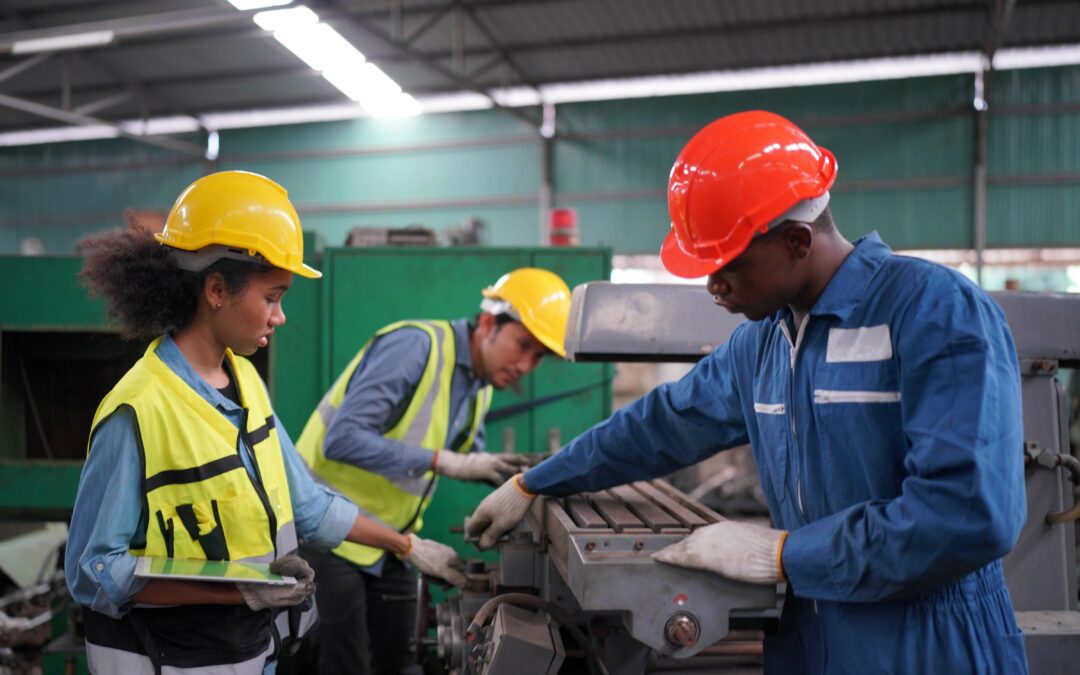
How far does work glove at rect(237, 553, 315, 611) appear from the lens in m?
1.21

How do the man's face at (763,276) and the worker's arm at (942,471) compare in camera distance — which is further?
the man's face at (763,276)

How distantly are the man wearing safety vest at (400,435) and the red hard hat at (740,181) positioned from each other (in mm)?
1150

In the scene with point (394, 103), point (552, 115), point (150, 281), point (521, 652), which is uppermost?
point (552, 115)

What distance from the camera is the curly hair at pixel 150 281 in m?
1.32

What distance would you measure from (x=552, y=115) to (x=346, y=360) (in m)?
5.36

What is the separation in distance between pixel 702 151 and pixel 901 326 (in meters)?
0.34

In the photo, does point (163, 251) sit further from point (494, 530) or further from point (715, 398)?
point (715, 398)

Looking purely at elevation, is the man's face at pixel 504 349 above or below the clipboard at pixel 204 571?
above

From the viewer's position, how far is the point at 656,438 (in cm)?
151

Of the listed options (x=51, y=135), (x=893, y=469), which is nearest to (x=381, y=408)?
(x=893, y=469)

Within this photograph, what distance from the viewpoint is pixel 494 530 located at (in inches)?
64.5

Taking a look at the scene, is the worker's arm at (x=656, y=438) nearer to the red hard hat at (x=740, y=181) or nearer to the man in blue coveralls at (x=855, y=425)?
the man in blue coveralls at (x=855, y=425)

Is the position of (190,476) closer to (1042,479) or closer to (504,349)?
(504,349)

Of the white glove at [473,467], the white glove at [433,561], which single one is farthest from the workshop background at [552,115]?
the white glove at [433,561]
